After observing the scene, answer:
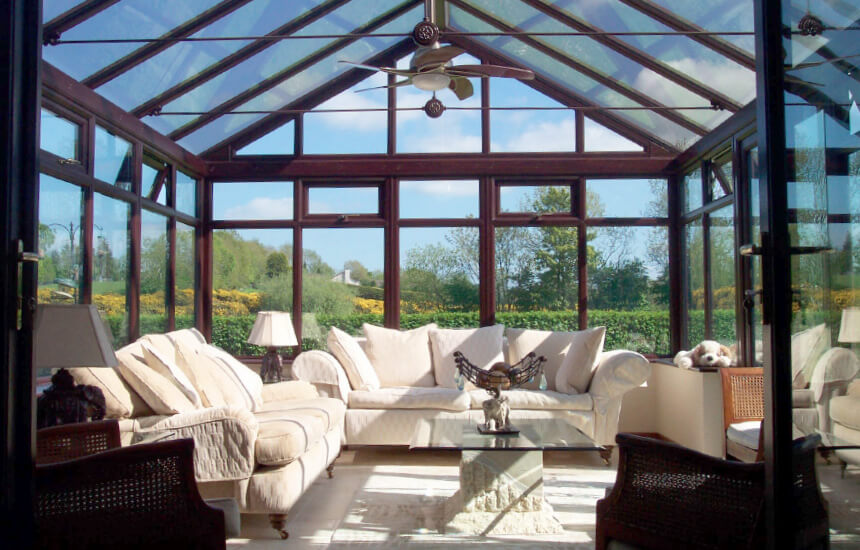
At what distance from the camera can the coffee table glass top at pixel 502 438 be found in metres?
3.52

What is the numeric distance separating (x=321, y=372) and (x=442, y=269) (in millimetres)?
1821

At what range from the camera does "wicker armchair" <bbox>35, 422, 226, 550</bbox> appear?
74.0 inches

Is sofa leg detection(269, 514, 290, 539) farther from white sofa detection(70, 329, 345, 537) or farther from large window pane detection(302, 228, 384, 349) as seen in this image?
large window pane detection(302, 228, 384, 349)

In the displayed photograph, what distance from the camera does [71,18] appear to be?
4.08m

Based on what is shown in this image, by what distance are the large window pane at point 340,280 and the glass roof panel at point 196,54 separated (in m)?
1.93

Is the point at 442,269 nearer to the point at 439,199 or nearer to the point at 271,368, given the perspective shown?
the point at 439,199

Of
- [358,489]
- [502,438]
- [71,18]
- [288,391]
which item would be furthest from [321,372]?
[71,18]

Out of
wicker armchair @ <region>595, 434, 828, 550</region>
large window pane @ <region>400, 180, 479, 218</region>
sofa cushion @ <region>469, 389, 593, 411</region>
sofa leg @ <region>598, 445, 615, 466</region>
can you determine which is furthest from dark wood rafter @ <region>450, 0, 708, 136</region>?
wicker armchair @ <region>595, 434, 828, 550</region>

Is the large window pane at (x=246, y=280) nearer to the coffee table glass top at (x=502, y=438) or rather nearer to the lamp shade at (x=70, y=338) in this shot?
the coffee table glass top at (x=502, y=438)

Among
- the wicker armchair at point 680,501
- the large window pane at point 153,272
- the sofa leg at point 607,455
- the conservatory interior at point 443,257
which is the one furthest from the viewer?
the large window pane at point 153,272

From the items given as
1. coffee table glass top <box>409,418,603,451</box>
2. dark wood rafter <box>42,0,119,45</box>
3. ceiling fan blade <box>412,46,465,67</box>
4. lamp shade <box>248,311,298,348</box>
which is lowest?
coffee table glass top <box>409,418,603,451</box>

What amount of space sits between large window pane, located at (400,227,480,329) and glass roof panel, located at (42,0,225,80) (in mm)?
2828

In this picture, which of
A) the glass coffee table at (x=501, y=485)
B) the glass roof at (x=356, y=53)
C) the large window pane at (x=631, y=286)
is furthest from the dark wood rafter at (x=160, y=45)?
the large window pane at (x=631, y=286)

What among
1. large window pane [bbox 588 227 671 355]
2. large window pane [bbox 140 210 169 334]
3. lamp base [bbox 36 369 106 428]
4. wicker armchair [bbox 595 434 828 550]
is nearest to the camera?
wicker armchair [bbox 595 434 828 550]
